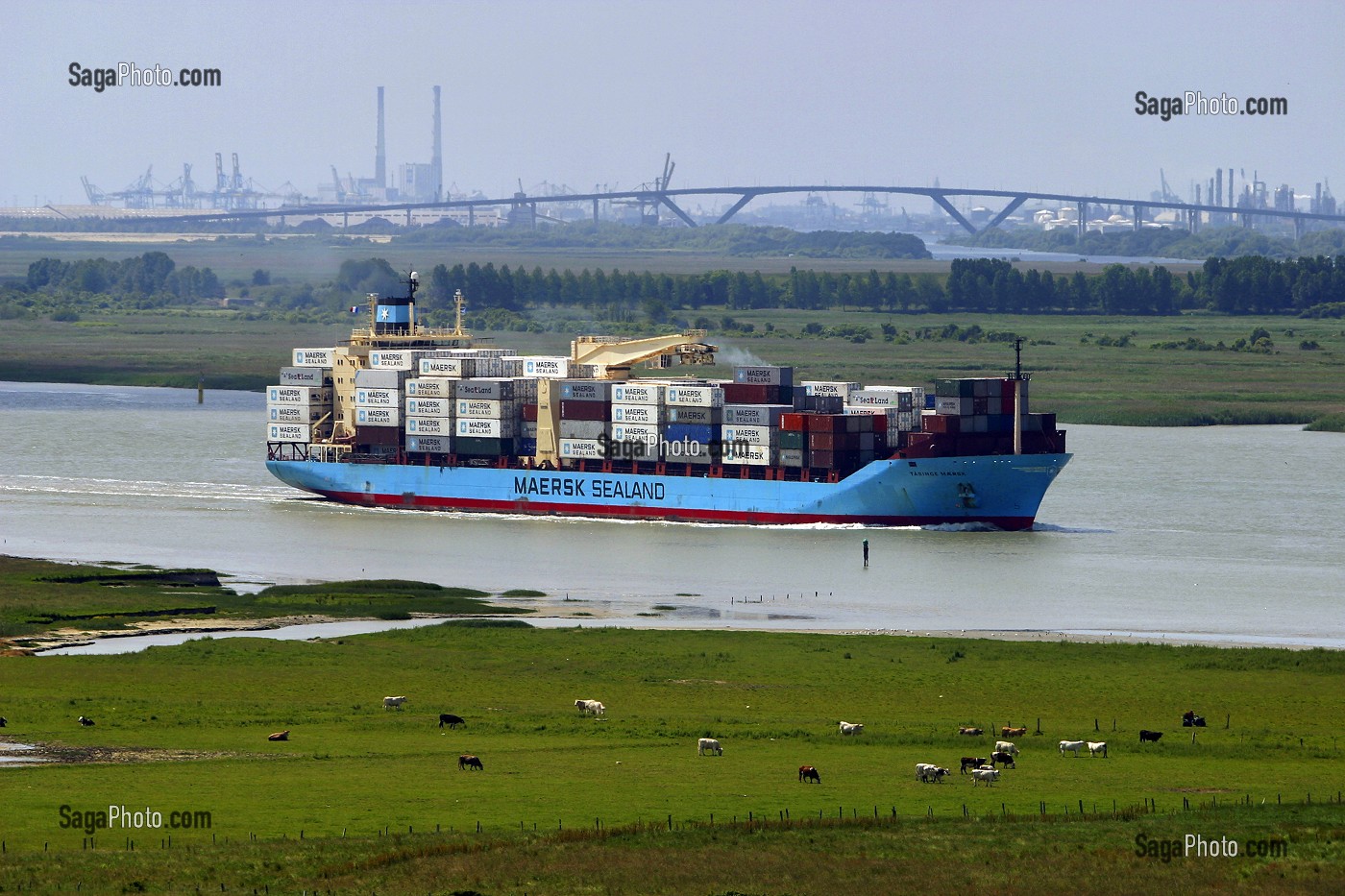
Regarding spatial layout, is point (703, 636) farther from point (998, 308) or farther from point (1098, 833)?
point (998, 308)

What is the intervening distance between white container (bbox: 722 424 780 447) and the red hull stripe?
2320 mm

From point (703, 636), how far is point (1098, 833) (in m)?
18.9

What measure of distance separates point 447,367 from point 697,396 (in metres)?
11.7

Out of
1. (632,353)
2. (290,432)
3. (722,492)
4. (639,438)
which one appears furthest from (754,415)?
(290,432)

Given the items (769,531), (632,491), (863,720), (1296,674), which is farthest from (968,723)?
(632,491)

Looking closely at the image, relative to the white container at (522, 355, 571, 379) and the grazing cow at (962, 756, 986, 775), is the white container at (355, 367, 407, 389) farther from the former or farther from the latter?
the grazing cow at (962, 756, 986, 775)

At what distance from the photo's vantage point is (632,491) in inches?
2621

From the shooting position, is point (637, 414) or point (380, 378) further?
point (380, 378)

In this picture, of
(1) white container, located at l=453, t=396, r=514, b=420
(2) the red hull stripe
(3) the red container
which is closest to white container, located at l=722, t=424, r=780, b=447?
(2) the red hull stripe

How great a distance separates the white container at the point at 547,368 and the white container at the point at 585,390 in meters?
2.78

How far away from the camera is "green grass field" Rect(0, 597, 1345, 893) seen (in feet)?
76.7

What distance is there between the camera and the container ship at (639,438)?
61469mm

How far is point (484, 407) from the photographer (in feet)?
228

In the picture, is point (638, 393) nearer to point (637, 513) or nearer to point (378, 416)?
point (637, 513)
